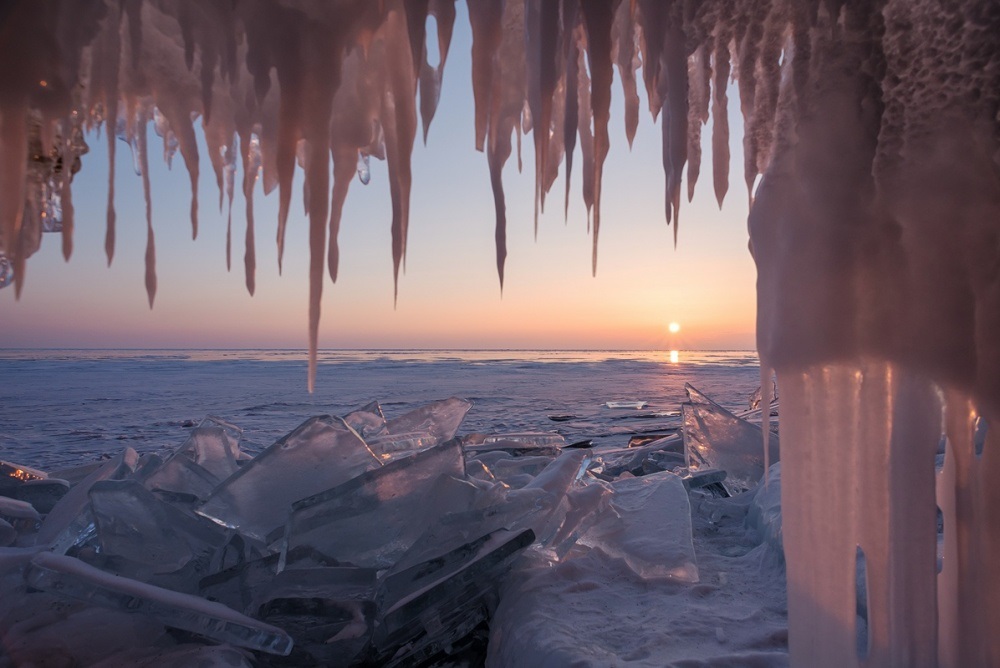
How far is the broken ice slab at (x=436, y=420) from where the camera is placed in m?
2.51

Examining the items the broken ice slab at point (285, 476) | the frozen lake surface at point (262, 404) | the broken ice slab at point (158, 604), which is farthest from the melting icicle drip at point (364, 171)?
the frozen lake surface at point (262, 404)

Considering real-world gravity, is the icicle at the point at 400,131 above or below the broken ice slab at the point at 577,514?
above

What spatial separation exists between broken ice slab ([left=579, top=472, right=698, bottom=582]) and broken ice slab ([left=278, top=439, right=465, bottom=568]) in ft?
1.48

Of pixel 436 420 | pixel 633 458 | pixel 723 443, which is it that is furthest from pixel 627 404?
pixel 436 420

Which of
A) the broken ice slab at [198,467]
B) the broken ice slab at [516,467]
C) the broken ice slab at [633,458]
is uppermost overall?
the broken ice slab at [198,467]

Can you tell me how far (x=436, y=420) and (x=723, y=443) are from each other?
1.39 meters

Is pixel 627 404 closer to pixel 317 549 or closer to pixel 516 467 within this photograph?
→ pixel 516 467

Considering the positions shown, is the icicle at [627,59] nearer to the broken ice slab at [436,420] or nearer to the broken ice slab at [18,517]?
the broken ice slab at [436,420]

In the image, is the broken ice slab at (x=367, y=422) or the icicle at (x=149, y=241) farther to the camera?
the broken ice slab at (x=367, y=422)

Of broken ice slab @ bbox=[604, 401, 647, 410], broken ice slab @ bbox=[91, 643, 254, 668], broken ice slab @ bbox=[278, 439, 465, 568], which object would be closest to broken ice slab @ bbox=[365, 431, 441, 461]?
broken ice slab @ bbox=[278, 439, 465, 568]

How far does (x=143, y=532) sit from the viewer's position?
52.6 inches

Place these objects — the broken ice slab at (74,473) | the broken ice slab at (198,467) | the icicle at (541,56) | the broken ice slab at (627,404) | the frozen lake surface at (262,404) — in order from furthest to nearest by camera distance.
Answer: the broken ice slab at (627,404) → the frozen lake surface at (262,404) → the broken ice slab at (74,473) → the broken ice slab at (198,467) → the icicle at (541,56)

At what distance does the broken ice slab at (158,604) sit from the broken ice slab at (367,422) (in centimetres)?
159

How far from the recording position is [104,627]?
42.9 inches
